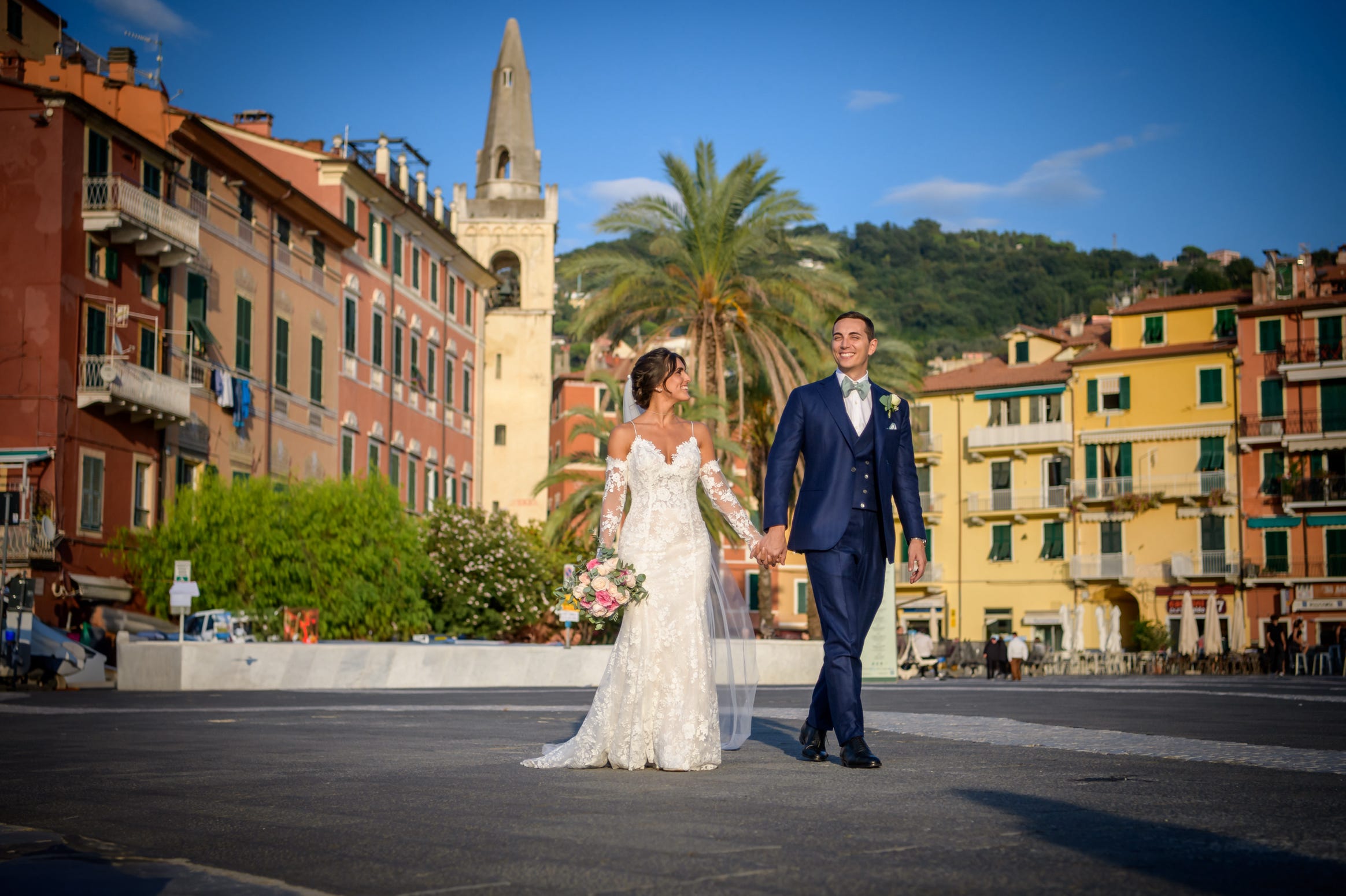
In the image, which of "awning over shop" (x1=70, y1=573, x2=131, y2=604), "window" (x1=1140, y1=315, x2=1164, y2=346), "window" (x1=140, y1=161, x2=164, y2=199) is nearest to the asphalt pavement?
"awning over shop" (x1=70, y1=573, x2=131, y2=604)

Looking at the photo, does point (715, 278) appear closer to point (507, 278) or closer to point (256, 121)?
point (256, 121)

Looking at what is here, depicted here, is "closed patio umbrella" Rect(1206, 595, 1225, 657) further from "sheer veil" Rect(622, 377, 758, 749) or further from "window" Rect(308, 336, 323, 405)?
"sheer veil" Rect(622, 377, 758, 749)

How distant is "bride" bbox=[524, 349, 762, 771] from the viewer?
8.09 m

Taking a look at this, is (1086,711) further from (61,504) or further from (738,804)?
(61,504)

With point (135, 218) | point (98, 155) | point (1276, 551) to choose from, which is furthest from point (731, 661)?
point (1276, 551)

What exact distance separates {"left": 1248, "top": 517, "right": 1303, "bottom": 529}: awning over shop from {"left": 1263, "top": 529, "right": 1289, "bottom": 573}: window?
0.62ft

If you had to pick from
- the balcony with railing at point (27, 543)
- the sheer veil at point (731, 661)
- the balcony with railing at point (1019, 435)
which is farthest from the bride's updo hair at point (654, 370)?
the balcony with railing at point (1019, 435)

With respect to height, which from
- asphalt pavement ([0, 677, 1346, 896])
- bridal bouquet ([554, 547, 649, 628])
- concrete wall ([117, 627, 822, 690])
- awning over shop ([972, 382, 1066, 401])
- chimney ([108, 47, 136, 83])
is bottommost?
concrete wall ([117, 627, 822, 690])

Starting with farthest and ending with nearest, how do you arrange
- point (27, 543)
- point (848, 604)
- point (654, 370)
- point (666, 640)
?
point (27, 543) < point (654, 370) < point (666, 640) < point (848, 604)

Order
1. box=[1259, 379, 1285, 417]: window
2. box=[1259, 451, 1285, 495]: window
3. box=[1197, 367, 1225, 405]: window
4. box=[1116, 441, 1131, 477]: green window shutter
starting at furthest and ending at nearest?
box=[1116, 441, 1131, 477]: green window shutter < box=[1197, 367, 1225, 405]: window < box=[1259, 379, 1285, 417]: window < box=[1259, 451, 1285, 495]: window

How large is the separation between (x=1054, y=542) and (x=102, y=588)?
49269mm

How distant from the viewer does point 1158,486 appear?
228 feet

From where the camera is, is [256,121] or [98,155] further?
[256,121]

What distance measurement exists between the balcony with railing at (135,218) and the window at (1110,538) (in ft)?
155
